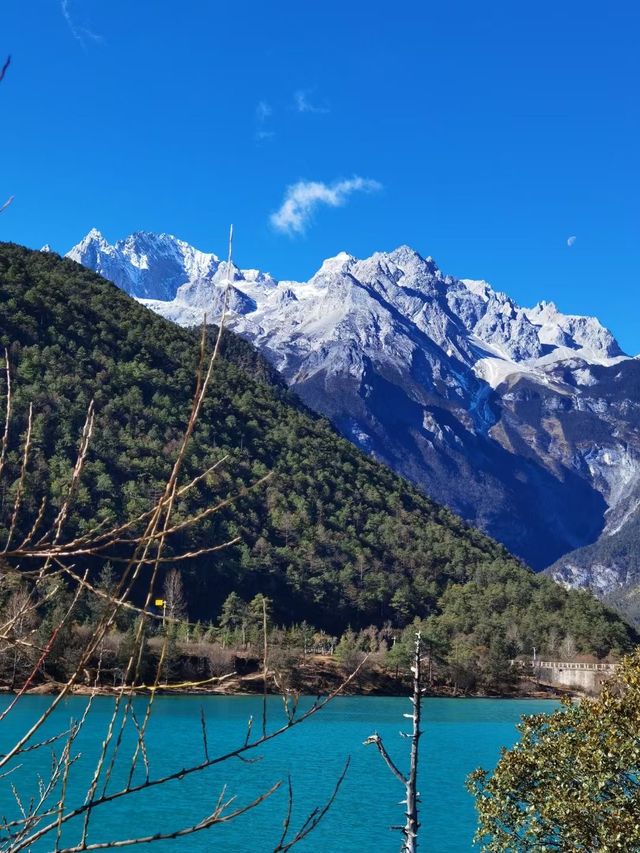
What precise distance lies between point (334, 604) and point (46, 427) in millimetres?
34125

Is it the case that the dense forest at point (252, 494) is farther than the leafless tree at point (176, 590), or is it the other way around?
the dense forest at point (252, 494)

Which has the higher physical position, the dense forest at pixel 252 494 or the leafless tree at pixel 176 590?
the dense forest at pixel 252 494

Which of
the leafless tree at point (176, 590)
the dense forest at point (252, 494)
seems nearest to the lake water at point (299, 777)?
the leafless tree at point (176, 590)

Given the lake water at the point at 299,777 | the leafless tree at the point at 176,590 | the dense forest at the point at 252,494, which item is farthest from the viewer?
the dense forest at the point at 252,494

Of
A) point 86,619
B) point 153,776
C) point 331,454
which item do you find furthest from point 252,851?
point 331,454

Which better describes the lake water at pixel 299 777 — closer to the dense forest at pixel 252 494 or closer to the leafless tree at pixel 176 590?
the leafless tree at pixel 176 590

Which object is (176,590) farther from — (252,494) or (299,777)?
(299,777)

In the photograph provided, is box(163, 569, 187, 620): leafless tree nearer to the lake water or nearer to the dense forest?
the dense forest

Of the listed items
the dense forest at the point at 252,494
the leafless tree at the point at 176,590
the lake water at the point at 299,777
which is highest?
the dense forest at the point at 252,494

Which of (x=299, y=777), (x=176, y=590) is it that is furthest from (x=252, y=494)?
(x=299, y=777)

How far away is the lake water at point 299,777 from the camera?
84.9ft

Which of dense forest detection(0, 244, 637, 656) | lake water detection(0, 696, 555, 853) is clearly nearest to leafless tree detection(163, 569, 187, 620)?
dense forest detection(0, 244, 637, 656)

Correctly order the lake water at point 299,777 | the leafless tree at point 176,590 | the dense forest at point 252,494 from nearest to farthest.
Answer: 1. the lake water at point 299,777
2. the leafless tree at point 176,590
3. the dense forest at point 252,494

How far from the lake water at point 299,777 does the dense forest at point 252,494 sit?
2765cm
